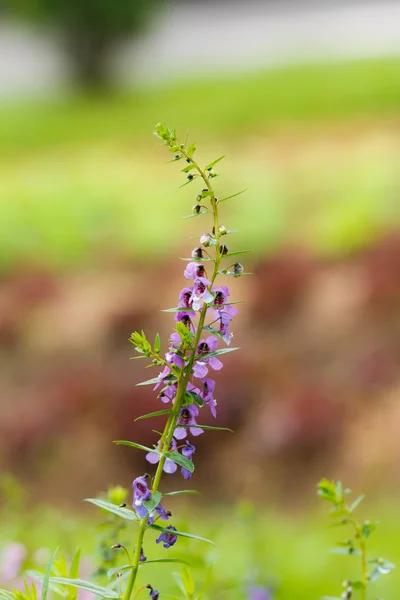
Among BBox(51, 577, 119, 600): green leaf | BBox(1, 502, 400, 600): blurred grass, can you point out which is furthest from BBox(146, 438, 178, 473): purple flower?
BBox(1, 502, 400, 600): blurred grass

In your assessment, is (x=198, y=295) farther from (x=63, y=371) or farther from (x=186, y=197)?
(x=186, y=197)

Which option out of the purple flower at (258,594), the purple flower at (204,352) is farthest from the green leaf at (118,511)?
the purple flower at (258,594)

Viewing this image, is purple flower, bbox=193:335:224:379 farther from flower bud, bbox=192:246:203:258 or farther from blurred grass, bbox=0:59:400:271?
blurred grass, bbox=0:59:400:271

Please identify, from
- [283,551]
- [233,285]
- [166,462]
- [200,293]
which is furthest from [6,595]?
[233,285]

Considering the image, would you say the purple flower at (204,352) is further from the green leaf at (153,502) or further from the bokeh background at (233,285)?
the bokeh background at (233,285)

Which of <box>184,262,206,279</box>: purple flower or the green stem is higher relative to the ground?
<box>184,262,206,279</box>: purple flower
